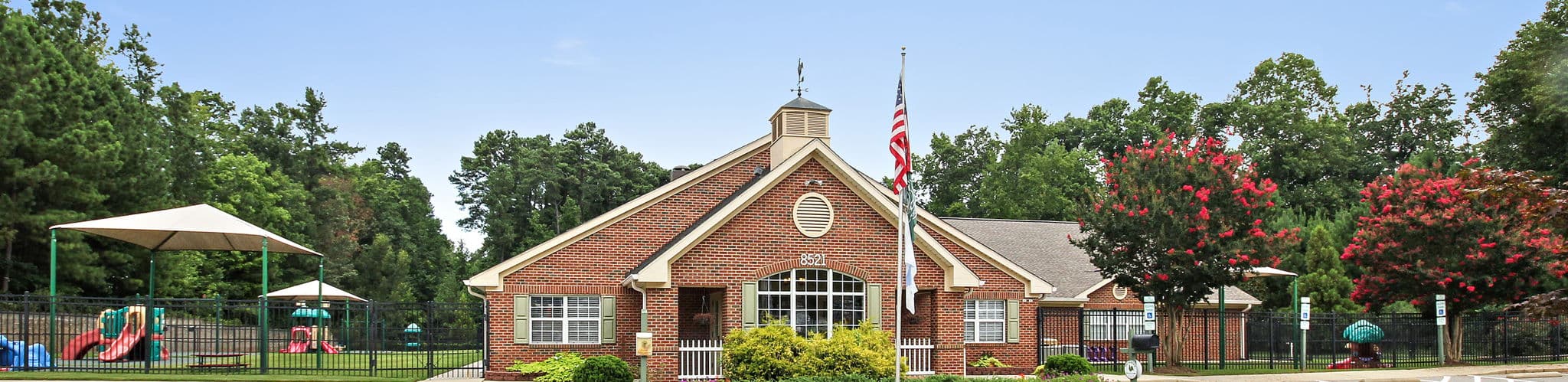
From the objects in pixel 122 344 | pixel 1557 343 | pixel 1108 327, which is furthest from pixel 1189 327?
pixel 122 344

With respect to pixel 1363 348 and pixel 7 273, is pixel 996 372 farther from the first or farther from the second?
pixel 7 273

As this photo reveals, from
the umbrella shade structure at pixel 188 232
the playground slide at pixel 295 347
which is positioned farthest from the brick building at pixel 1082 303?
the playground slide at pixel 295 347

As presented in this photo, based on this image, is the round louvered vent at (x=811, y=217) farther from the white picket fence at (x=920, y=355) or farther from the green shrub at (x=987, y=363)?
the green shrub at (x=987, y=363)

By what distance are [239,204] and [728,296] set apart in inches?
1353

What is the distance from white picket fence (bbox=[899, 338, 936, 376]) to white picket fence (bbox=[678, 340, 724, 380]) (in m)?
3.57

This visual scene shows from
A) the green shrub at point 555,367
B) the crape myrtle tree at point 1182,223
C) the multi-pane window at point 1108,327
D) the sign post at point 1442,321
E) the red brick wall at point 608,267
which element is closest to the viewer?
the green shrub at point 555,367

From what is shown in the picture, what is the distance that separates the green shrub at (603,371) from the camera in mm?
20188

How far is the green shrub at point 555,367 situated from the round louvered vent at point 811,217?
186 inches

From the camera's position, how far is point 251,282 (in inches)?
1909

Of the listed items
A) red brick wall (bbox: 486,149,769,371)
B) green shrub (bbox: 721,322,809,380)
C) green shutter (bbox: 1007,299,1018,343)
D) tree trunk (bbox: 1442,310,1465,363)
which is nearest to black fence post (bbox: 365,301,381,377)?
red brick wall (bbox: 486,149,769,371)

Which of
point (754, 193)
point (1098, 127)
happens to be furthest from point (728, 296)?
point (1098, 127)

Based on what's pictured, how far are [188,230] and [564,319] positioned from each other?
6.85 m

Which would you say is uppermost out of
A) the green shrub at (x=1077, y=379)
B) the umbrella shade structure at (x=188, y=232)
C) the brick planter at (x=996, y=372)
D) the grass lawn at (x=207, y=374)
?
the umbrella shade structure at (x=188, y=232)

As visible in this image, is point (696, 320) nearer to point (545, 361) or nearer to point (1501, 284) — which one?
point (545, 361)
